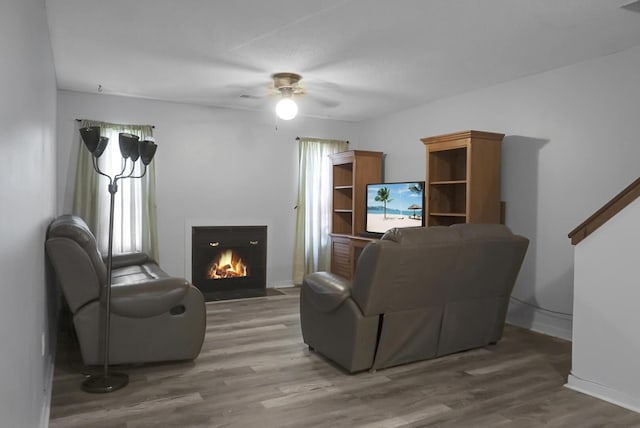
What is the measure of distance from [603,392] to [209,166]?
196 inches

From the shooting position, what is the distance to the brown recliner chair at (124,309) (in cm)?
322

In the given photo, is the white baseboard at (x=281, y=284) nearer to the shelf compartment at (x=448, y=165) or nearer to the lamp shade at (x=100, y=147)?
the shelf compartment at (x=448, y=165)

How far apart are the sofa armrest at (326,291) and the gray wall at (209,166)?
296 centimetres

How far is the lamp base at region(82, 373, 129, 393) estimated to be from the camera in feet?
10.2

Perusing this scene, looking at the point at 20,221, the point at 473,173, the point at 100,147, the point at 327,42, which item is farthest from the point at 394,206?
the point at 20,221

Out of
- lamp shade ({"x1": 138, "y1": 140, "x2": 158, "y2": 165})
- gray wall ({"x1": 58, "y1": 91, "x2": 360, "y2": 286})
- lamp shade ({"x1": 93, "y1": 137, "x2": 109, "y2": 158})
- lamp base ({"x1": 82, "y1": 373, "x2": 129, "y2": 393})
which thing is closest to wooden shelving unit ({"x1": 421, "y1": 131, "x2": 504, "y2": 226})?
gray wall ({"x1": 58, "y1": 91, "x2": 360, "y2": 286})

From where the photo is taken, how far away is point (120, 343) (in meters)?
3.38

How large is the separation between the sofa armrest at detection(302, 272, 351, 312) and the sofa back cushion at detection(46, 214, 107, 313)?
151 cm

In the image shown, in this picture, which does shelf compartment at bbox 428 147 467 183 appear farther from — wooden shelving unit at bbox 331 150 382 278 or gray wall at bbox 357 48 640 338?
wooden shelving unit at bbox 331 150 382 278

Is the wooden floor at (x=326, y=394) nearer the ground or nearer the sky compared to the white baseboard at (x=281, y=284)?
nearer the ground

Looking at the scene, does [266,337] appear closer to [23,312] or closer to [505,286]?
[505,286]

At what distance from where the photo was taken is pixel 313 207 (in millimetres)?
7082

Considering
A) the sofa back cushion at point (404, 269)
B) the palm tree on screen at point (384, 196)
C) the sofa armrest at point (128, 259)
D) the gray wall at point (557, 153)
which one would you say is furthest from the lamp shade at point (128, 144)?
the gray wall at point (557, 153)

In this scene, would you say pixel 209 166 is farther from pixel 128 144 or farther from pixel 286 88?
pixel 128 144
